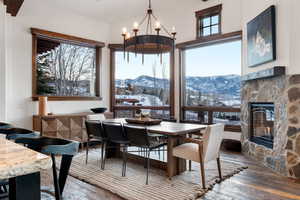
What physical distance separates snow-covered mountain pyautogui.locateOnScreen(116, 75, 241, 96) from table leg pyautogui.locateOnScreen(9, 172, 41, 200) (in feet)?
15.6

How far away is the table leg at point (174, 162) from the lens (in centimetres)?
313

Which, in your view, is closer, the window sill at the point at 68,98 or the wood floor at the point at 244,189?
the wood floor at the point at 244,189

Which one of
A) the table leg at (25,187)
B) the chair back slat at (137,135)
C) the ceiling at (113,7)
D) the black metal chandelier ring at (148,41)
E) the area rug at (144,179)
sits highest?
the ceiling at (113,7)

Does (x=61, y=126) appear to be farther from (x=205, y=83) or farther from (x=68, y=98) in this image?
(x=205, y=83)

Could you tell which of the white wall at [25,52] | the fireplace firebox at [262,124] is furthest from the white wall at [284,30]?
the white wall at [25,52]

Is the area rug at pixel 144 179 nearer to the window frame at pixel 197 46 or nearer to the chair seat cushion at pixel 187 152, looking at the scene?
the chair seat cushion at pixel 187 152

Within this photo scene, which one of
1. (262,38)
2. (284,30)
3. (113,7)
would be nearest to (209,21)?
(262,38)

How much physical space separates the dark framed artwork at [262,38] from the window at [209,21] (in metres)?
0.95

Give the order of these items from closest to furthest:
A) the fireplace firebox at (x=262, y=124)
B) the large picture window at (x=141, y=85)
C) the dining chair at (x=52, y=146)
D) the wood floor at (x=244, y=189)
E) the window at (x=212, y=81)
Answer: the dining chair at (x=52, y=146)
the wood floor at (x=244, y=189)
the fireplace firebox at (x=262, y=124)
the window at (x=212, y=81)
the large picture window at (x=141, y=85)

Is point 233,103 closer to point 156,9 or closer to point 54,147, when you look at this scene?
point 156,9

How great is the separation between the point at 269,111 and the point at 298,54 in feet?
3.78

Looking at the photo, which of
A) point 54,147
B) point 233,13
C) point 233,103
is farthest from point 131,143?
point 233,13

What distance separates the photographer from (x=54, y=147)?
1486mm

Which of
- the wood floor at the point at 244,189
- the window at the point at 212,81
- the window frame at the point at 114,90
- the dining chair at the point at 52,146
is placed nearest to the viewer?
the dining chair at the point at 52,146
